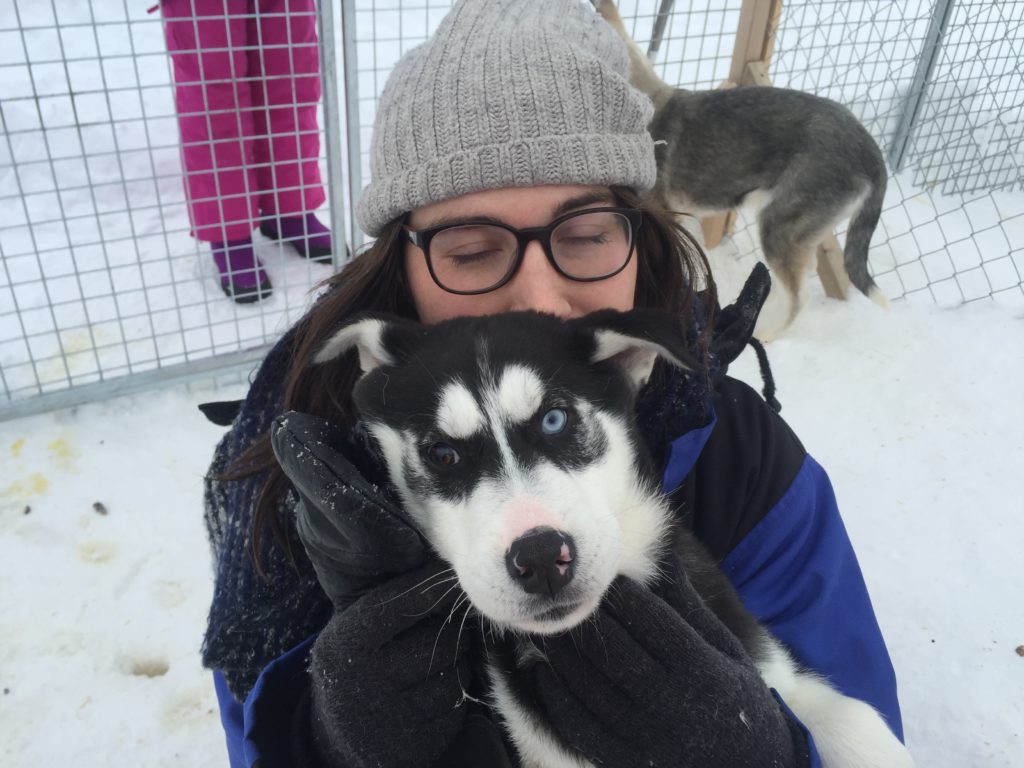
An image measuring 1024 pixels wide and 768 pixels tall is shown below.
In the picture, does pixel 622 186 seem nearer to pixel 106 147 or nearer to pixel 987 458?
pixel 987 458

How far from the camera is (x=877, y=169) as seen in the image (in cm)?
414

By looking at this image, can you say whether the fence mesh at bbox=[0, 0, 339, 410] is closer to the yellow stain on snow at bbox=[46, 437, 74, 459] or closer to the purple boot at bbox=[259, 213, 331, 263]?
the purple boot at bbox=[259, 213, 331, 263]

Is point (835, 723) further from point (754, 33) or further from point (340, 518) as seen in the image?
point (754, 33)

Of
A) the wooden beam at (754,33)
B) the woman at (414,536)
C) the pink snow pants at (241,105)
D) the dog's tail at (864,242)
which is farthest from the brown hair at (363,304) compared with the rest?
the wooden beam at (754,33)

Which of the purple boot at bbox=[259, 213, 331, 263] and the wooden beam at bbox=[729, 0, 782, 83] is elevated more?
the wooden beam at bbox=[729, 0, 782, 83]

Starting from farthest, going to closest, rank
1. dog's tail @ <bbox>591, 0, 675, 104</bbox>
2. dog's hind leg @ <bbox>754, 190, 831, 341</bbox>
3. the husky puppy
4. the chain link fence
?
dog's tail @ <bbox>591, 0, 675, 104</bbox>
dog's hind leg @ <bbox>754, 190, 831, 341</bbox>
the husky puppy
the chain link fence

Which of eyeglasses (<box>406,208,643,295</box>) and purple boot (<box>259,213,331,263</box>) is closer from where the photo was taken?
eyeglasses (<box>406,208,643,295</box>)

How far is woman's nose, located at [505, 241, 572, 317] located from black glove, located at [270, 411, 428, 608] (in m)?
0.53

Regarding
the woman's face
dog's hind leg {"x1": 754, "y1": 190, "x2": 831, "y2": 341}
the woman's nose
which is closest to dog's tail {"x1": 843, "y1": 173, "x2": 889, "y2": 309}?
dog's hind leg {"x1": 754, "y1": 190, "x2": 831, "y2": 341}

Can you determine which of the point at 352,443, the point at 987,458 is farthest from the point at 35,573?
the point at 987,458

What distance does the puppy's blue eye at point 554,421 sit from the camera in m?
1.34

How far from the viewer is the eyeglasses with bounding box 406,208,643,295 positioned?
5.26 feet

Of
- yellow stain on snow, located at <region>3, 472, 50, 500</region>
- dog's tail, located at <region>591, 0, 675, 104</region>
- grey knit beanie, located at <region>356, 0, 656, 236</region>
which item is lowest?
yellow stain on snow, located at <region>3, 472, 50, 500</region>

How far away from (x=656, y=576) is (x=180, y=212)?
4156 millimetres
